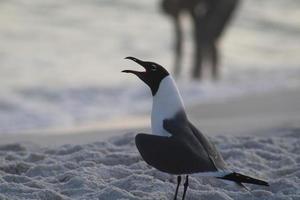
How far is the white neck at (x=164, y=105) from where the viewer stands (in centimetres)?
461

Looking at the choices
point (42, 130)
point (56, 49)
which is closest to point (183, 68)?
point (56, 49)

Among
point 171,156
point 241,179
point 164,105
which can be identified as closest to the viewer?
point 241,179

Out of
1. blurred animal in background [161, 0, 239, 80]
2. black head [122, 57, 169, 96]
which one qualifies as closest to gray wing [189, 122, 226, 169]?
black head [122, 57, 169, 96]

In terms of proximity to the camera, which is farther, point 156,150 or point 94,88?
point 94,88

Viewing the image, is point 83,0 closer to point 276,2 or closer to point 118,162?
point 276,2

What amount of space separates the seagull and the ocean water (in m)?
4.88

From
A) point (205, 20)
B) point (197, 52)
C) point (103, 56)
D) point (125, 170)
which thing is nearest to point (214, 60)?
point (197, 52)

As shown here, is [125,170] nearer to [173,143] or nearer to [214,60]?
[173,143]

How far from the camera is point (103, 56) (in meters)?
17.4

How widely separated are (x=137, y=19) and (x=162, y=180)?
54.4 feet

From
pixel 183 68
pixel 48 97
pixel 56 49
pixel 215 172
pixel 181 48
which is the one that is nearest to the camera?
pixel 215 172

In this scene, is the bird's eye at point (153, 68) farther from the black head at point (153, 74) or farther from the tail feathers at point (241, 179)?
the tail feathers at point (241, 179)

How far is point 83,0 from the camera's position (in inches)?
915

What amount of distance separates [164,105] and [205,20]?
9.33m
